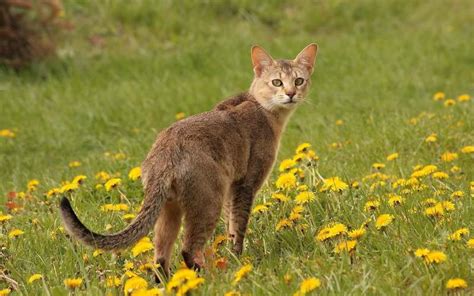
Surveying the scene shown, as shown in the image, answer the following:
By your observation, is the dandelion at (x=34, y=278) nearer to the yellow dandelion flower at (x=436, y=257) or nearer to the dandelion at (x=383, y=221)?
the dandelion at (x=383, y=221)

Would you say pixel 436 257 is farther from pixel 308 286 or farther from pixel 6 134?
pixel 6 134

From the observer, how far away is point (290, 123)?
874 centimetres

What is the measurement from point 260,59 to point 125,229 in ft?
6.77

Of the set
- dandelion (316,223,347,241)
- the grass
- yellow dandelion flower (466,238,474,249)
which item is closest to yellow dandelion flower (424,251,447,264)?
the grass

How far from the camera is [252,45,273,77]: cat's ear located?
5.37 m

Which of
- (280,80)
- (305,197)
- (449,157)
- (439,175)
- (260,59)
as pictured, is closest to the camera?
(305,197)

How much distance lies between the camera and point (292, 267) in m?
3.62

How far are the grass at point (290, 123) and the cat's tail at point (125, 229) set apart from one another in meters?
0.23

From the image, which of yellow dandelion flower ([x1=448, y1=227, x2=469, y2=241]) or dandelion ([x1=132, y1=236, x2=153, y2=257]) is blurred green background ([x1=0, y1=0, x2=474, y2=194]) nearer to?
yellow dandelion flower ([x1=448, y1=227, x2=469, y2=241])

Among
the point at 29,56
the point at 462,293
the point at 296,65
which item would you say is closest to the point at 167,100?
the point at 29,56

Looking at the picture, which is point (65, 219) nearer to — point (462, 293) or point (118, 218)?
point (118, 218)

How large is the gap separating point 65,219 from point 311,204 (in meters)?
1.73

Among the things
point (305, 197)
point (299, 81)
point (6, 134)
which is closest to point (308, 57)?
point (299, 81)

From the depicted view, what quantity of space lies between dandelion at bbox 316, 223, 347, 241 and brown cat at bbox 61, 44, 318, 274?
1.81ft
